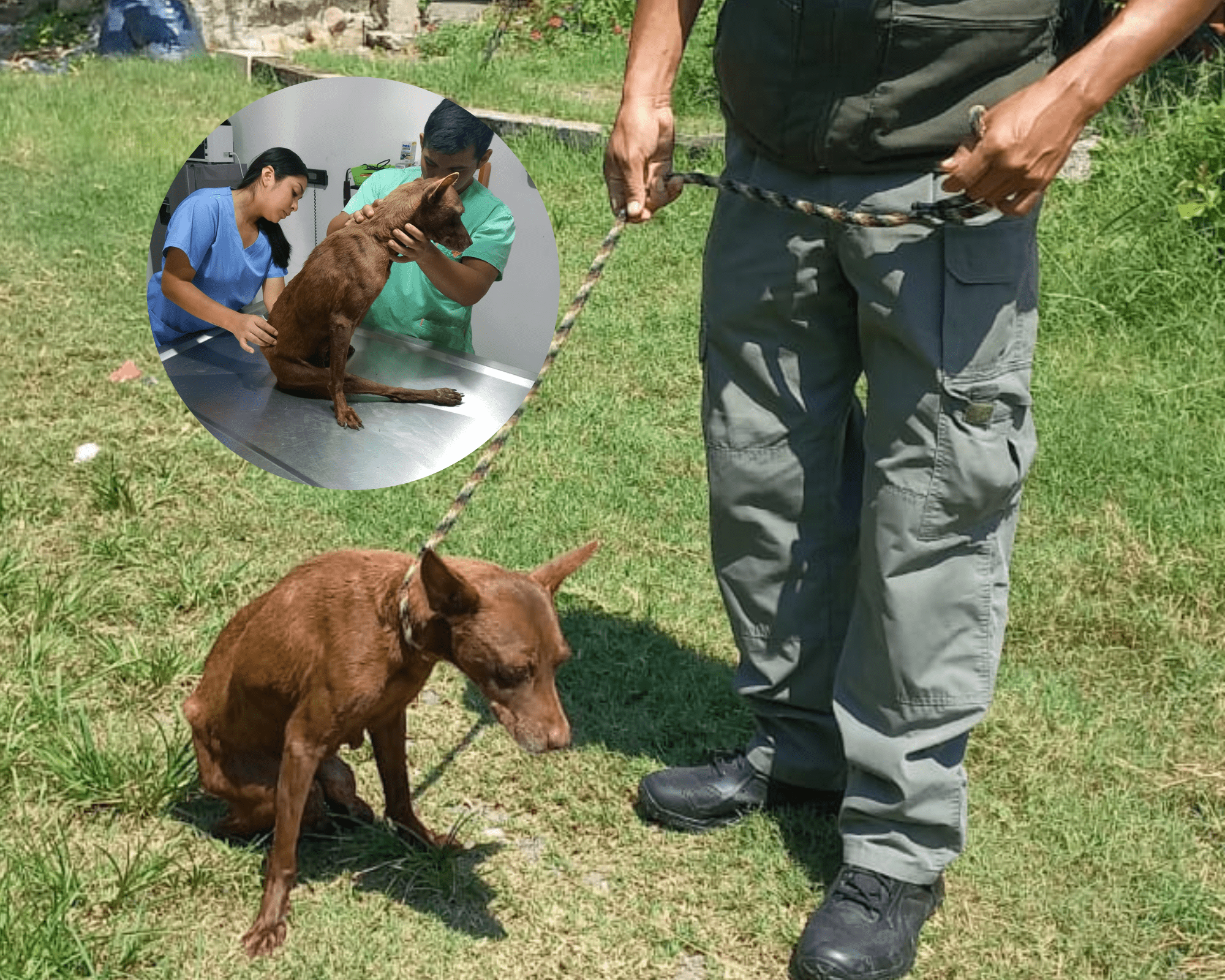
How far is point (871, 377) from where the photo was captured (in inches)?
122

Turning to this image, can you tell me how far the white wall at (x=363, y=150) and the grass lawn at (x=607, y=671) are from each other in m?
1.11

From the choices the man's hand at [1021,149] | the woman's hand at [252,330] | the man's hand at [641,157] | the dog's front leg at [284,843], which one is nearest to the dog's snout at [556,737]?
the dog's front leg at [284,843]

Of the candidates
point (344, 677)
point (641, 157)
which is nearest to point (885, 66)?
point (641, 157)

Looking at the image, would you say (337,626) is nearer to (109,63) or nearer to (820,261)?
(820,261)

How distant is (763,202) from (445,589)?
1.11 metres

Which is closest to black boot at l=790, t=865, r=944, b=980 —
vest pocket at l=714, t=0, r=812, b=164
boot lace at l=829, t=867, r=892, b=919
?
boot lace at l=829, t=867, r=892, b=919

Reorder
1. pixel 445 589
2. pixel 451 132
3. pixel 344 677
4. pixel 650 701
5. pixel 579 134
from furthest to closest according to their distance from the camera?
pixel 579 134 → pixel 650 701 → pixel 451 132 → pixel 344 677 → pixel 445 589

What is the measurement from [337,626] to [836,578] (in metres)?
1.21

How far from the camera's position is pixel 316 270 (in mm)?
3383

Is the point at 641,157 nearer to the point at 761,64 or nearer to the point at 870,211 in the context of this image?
the point at 761,64

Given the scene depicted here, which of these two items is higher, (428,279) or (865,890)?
(428,279)

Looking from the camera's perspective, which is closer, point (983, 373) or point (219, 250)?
point (983, 373)

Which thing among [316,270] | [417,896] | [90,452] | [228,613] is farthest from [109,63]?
[417,896]

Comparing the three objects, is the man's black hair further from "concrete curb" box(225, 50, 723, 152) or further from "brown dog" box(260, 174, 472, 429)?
"concrete curb" box(225, 50, 723, 152)
